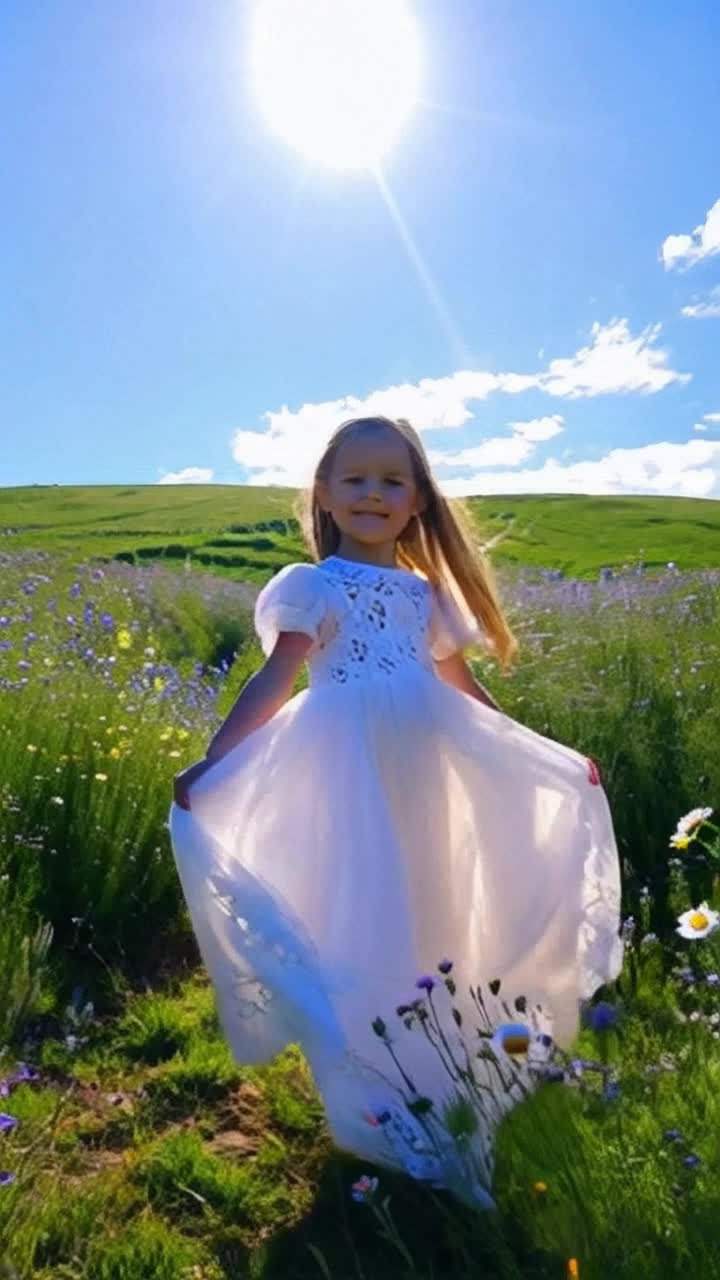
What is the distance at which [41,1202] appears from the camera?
2.39m

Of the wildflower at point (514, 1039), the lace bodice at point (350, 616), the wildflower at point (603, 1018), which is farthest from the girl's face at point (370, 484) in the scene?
the wildflower at point (603, 1018)

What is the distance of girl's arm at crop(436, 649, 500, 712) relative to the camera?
3.70m

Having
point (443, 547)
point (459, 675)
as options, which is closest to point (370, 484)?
point (443, 547)

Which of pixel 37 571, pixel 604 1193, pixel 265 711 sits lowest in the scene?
pixel 604 1193

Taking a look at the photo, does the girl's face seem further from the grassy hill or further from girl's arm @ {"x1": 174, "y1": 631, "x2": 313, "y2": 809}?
the grassy hill

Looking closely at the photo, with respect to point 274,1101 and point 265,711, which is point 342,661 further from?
point 274,1101

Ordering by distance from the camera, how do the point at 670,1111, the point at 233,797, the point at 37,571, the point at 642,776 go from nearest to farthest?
the point at 670,1111 → the point at 233,797 → the point at 642,776 → the point at 37,571

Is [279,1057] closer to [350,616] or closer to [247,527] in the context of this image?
[350,616]

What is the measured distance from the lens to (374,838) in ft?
9.90

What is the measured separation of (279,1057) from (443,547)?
163 cm

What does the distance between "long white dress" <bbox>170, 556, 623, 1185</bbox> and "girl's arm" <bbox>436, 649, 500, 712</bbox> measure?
0.23 m

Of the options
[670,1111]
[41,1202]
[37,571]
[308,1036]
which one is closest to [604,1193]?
[670,1111]

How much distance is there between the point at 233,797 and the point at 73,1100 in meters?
1.03

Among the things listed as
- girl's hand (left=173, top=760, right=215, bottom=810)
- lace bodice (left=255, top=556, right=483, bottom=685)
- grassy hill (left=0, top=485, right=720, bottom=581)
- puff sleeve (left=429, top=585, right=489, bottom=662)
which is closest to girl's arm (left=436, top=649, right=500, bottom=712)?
puff sleeve (left=429, top=585, right=489, bottom=662)
